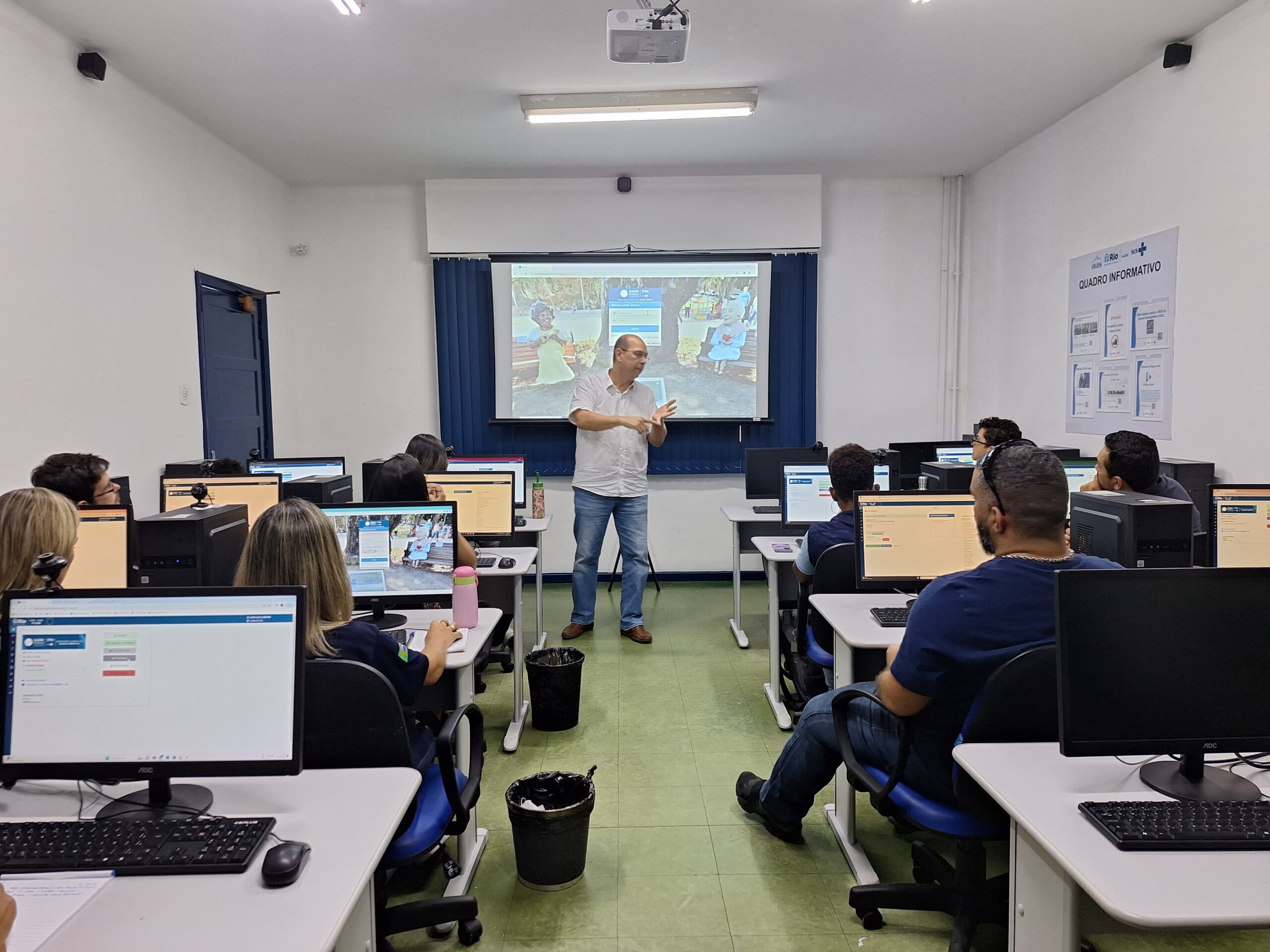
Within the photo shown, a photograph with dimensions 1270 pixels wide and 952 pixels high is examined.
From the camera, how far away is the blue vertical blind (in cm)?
625

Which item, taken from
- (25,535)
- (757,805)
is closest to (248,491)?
(25,535)

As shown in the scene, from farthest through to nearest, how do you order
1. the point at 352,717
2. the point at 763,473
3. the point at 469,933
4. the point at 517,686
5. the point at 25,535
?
the point at 763,473, the point at 517,686, the point at 469,933, the point at 25,535, the point at 352,717

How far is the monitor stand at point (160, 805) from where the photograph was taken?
4.85ft

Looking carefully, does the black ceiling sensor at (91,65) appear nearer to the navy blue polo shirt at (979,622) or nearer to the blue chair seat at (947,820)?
the navy blue polo shirt at (979,622)

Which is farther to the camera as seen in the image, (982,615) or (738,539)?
(738,539)

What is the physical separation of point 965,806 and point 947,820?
0.30 feet

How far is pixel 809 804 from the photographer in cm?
252

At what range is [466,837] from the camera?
2.46 m

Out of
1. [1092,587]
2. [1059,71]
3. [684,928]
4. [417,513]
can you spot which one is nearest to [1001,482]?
[1092,587]

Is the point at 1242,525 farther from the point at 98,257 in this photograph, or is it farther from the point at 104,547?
the point at 98,257

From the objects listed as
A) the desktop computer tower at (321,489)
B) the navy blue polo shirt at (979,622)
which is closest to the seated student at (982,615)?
the navy blue polo shirt at (979,622)

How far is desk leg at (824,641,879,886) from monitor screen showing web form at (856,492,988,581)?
15.1 inches

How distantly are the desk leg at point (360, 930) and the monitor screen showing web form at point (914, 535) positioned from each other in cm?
197

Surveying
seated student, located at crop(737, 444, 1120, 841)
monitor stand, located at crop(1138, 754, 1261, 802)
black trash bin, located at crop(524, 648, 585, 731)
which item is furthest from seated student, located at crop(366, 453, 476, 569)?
monitor stand, located at crop(1138, 754, 1261, 802)
